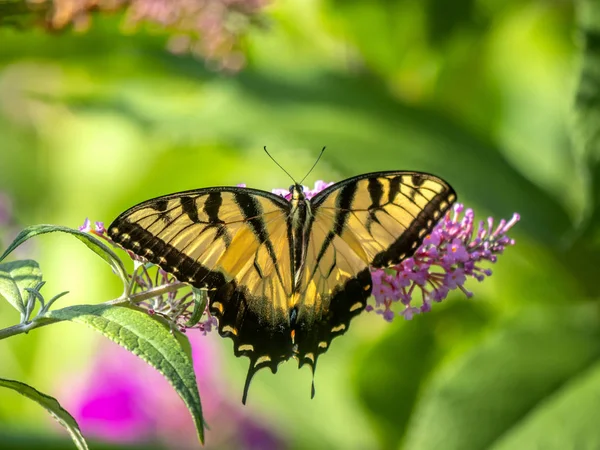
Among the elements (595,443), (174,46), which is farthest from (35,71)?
(595,443)

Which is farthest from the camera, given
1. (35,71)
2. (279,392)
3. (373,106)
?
(35,71)

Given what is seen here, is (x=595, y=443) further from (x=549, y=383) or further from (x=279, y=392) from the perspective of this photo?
(x=279, y=392)

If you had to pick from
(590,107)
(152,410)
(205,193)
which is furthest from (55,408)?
(152,410)

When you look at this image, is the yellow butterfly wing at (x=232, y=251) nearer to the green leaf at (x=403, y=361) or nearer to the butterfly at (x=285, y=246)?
the butterfly at (x=285, y=246)

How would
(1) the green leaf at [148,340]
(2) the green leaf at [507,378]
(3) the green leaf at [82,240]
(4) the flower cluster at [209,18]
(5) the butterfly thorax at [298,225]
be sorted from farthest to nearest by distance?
(2) the green leaf at [507,378], (4) the flower cluster at [209,18], (5) the butterfly thorax at [298,225], (3) the green leaf at [82,240], (1) the green leaf at [148,340]

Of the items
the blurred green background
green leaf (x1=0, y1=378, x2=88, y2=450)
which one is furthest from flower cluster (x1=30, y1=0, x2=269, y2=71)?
green leaf (x1=0, y1=378, x2=88, y2=450)

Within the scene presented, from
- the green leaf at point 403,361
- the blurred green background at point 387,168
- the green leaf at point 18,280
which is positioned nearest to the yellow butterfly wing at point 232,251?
the green leaf at point 18,280

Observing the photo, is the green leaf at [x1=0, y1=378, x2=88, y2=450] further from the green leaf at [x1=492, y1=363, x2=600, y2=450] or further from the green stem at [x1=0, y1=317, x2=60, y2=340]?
the green leaf at [x1=492, y1=363, x2=600, y2=450]

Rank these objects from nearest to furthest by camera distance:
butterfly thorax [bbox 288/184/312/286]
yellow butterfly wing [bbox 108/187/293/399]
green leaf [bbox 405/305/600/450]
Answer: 1. yellow butterfly wing [bbox 108/187/293/399]
2. butterfly thorax [bbox 288/184/312/286]
3. green leaf [bbox 405/305/600/450]
